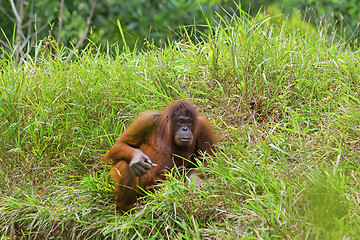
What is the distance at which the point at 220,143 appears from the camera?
3.96 meters

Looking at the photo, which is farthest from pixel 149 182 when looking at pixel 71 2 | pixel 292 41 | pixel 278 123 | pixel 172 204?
pixel 71 2

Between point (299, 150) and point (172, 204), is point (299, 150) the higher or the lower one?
the higher one

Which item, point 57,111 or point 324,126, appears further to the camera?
point 57,111

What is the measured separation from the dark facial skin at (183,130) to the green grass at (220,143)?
0.23 m

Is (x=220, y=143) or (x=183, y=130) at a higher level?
(x=183, y=130)

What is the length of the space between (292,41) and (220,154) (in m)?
1.72

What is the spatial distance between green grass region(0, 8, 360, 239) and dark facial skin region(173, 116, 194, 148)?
23cm

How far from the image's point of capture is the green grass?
3109 mm

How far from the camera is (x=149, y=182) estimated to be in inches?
152

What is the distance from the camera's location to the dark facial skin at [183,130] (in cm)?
→ 377

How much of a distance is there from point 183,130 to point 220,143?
0.34 m

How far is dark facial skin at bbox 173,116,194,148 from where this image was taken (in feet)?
12.4

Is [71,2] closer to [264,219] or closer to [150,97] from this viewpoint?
[150,97]

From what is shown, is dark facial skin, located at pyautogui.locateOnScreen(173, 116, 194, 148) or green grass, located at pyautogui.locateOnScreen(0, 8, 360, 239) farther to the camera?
dark facial skin, located at pyautogui.locateOnScreen(173, 116, 194, 148)
